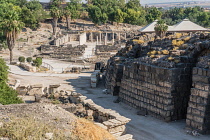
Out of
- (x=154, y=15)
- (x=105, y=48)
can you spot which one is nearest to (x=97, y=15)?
(x=154, y=15)

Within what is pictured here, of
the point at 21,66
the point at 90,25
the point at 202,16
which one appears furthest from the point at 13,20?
the point at 202,16

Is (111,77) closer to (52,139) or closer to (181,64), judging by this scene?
(181,64)

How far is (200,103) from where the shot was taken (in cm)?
1745

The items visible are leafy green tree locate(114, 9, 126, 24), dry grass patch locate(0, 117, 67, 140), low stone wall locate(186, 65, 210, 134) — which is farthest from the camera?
leafy green tree locate(114, 9, 126, 24)

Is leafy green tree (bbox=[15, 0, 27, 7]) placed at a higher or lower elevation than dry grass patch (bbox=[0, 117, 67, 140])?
higher

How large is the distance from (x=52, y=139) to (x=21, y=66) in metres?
34.2

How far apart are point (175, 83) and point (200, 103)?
2.32 metres

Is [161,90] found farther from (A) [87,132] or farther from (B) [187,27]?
(B) [187,27]

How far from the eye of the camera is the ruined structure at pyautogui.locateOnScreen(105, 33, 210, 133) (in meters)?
17.5

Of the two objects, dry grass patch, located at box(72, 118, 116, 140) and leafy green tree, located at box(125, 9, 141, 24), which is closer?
dry grass patch, located at box(72, 118, 116, 140)

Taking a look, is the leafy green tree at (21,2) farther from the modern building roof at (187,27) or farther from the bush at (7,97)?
the bush at (7,97)

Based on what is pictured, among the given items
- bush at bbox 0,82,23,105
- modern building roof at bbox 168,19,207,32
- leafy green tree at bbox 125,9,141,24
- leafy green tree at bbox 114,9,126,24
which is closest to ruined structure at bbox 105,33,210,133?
bush at bbox 0,82,23,105

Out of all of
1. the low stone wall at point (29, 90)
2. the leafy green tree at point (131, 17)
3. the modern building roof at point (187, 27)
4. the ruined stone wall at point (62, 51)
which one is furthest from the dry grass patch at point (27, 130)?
the leafy green tree at point (131, 17)

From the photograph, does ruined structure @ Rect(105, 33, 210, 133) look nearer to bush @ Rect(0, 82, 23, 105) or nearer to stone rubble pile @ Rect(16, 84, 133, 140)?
stone rubble pile @ Rect(16, 84, 133, 140)
